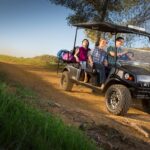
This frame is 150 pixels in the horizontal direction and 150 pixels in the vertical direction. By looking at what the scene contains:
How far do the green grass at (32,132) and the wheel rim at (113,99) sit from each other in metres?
5.33

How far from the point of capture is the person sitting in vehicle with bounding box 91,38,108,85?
39.9 ft

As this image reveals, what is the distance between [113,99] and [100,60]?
1.44 m

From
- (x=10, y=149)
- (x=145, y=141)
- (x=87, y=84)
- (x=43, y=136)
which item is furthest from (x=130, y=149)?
(x=87, y=84)

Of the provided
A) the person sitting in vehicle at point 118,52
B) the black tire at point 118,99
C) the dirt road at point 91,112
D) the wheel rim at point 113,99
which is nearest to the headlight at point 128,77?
the black tire at point 118,99

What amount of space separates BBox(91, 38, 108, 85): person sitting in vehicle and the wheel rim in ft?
2.63

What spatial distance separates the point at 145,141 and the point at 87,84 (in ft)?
16.1

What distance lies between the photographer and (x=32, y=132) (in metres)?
5.24

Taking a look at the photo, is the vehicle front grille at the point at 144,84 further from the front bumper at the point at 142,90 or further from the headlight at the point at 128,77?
the headlight at the point at 128,77

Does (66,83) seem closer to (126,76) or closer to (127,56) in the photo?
(127,56)

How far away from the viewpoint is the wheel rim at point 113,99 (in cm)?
1114

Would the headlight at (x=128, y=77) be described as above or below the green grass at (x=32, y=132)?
above

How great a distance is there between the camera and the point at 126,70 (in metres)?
11.3

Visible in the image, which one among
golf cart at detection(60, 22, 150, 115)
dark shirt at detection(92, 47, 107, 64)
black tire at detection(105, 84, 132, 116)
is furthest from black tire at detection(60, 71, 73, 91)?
black tire at detection(105, 84, 132, 116)

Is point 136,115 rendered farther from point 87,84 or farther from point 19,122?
point 19,122
